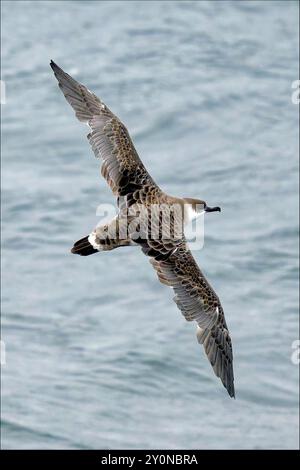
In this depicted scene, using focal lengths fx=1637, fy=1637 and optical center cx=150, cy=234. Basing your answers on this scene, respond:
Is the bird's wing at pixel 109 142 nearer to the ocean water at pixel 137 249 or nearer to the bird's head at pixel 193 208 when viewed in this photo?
the bird's head at pixel 193 208

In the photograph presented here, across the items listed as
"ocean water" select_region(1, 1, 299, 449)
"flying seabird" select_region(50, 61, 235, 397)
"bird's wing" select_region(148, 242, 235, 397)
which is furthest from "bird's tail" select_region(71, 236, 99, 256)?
"ocean water" select_region(1, 1, 299, 449)

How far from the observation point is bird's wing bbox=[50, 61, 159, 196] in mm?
13742

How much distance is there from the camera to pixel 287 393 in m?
30.2

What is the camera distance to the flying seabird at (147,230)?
12.9 metres

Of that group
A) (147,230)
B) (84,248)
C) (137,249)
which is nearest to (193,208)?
(147,230)

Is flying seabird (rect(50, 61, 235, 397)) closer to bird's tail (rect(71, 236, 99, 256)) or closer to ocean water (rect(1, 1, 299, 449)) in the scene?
bird's tail (rect(71, 236, 99, 256))

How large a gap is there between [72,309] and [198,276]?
19.5 meters

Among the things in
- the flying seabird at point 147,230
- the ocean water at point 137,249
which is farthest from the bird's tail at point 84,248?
the ocean water at point 137,249

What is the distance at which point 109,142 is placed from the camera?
1423 centimetres

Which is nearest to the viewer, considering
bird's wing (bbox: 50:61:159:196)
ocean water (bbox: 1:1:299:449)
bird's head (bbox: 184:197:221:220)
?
bird's head (bbox: 184:197:221:220)

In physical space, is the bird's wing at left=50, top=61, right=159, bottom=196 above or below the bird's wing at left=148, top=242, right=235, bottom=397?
above

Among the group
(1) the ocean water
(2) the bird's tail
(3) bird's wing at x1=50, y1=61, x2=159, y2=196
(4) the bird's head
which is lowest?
(2) the bird's tail

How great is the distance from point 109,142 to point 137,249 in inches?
785

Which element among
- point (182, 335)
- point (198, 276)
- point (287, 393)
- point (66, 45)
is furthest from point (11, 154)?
point (198, 276)
